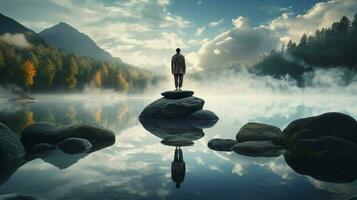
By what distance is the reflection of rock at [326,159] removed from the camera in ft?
32.3

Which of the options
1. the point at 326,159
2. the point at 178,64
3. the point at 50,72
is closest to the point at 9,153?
the point at 326,159

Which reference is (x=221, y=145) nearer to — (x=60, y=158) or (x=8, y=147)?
(x=60, y=158)

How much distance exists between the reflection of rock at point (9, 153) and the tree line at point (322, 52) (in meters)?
133

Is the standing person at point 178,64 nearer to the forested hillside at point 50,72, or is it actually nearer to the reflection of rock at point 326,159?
the reflection of rock at point 326,159

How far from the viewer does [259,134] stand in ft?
52.1

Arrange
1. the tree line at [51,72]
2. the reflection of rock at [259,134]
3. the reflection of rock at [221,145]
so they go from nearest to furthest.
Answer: the reflection of rock at [221,145] → the reflection of rock at [259,134] → the tree line at [51,72]

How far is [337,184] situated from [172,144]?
7952 mm

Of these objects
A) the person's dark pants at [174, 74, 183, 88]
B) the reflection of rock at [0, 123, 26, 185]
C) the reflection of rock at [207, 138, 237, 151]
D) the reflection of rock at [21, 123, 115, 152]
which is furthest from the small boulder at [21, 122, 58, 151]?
the person's dark pants at [174, 74, 183, 88]

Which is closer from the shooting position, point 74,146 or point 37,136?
point 74,146

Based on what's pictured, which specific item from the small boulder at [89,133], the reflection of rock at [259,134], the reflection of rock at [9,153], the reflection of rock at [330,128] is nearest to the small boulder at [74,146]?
the small boulder at [89,133]

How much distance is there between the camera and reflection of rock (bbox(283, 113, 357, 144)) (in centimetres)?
1488

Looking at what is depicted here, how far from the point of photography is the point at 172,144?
15430 millimetres

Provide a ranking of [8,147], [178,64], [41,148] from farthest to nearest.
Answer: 1. [178,64]
2. [41,148]
3. [8,147]

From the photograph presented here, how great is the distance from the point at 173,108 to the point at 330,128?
16.1 m
